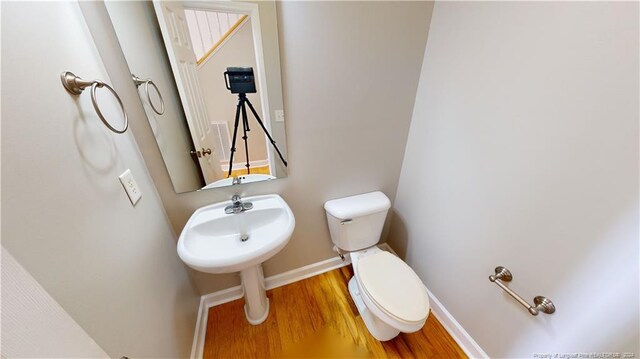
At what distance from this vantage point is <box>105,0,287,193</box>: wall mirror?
0.79 meters

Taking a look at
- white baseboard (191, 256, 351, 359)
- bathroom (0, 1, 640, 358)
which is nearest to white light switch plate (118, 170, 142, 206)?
bathroom (0, 1, 640, 358)

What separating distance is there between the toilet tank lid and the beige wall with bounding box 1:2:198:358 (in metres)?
0.86

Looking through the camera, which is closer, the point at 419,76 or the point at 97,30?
the point at 97,30

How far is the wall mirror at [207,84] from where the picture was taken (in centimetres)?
79

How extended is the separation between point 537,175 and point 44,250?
136 centimetres

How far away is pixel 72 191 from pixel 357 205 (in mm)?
1125

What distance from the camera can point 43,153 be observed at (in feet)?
1.50

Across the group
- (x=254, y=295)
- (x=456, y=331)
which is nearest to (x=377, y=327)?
(x=456, y=331)

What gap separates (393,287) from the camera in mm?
1059

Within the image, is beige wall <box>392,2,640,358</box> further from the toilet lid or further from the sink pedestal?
the sink pedestal

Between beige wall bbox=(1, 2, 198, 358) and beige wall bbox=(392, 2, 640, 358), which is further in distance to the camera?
beige wall bbox=(392, 2, 640, 358)

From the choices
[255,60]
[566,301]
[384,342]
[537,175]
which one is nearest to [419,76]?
[537,175]

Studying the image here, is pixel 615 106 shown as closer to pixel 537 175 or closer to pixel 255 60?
pixel 537 175

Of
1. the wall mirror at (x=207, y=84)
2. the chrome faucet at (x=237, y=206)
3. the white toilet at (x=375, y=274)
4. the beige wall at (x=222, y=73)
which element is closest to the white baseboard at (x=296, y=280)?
the white toilet at (x=375, y=274)
